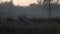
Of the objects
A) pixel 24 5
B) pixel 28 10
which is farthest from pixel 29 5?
pixel 28 10

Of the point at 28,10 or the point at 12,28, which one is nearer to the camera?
the point at 12,28

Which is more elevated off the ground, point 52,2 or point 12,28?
point 52,2

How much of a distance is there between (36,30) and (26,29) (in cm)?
30

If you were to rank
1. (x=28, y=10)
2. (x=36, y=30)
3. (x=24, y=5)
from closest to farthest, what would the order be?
(x=36, y=30)
(x=28, y=10)
(x=24, y=5)

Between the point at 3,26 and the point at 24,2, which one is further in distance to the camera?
the point at 24,2

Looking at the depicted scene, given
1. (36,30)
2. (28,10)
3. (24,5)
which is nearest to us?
(36,30)

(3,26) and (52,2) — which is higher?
(52,2)

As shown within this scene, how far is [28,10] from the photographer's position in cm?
1027

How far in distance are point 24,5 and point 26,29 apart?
5.54 meters

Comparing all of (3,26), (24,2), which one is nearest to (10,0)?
(24,2)

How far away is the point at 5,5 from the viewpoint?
10859 millimetres

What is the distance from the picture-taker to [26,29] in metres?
5.67

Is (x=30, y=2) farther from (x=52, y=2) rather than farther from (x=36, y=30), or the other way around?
(x=36, y=30)

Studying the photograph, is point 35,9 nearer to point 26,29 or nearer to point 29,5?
point 29,5
